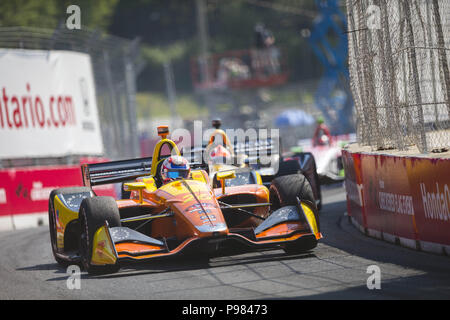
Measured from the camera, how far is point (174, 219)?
9.26 m

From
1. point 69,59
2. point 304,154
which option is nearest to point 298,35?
point 69,59

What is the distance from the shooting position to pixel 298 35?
67.0m

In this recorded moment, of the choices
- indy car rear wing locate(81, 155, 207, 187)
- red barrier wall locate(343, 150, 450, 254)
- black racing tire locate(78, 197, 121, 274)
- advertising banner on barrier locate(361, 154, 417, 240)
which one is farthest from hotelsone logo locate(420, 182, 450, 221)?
indy car rear wing locate(81, 155, 207, 187)

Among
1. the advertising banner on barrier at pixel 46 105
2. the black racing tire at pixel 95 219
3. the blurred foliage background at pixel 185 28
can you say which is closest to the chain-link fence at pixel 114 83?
the advertising banner on barrier at pixel 46 105

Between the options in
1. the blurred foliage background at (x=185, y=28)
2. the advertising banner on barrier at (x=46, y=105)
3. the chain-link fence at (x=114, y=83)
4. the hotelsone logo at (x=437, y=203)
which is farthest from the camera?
the blurred foliage background at (x=185, y=28)

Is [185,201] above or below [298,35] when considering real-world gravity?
below

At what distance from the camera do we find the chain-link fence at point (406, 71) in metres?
9.45

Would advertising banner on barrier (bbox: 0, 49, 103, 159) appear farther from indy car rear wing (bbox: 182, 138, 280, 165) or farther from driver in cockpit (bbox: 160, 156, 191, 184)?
driver in cockpit (bbox: 160, 156, 191, 184)

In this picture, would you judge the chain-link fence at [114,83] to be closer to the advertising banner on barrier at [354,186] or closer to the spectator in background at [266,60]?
the advertising banner on barrier at [354,186]

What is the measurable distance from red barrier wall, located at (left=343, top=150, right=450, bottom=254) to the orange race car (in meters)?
1.04

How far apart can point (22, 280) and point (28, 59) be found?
35.3 ft

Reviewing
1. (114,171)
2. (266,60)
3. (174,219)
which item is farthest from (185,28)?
(174,219)

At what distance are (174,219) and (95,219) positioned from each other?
107 centimetres

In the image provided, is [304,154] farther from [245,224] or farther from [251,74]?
[251,74]
